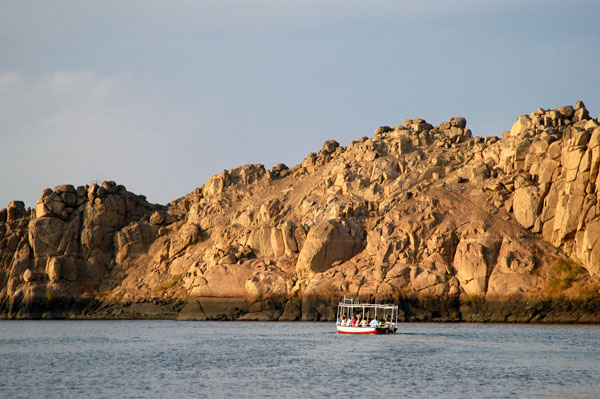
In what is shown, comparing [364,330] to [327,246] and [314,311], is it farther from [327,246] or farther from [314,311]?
[327,246]

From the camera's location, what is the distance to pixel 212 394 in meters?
41.2

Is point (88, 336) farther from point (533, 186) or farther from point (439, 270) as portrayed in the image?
point (533, 186)

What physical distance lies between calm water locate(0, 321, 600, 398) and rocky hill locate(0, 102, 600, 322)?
33.4ft

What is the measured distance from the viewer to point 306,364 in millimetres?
53906

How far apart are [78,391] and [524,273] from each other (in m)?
62.6

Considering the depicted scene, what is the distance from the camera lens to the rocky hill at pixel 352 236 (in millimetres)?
93250

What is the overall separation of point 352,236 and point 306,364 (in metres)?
52.3

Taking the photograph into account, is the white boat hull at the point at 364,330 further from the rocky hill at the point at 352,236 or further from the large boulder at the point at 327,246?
the large boulder at the point at 327,246

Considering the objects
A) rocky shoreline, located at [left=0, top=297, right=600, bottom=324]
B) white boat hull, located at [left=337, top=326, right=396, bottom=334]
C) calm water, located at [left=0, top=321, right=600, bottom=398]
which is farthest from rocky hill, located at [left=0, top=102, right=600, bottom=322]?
white boat hull, located at [left=337, top=326, right=396, bottom=334]

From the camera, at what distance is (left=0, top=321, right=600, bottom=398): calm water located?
4256cm

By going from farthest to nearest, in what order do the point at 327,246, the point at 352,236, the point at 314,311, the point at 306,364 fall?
the point at 352,236 → the point at 327,246 → the point at 314,311 → the point at 306,364

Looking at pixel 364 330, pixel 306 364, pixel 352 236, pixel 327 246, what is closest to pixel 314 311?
pixel 327 246

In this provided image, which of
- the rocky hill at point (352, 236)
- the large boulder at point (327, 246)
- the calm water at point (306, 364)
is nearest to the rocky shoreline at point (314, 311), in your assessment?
the rocky hill at point (352, 236)

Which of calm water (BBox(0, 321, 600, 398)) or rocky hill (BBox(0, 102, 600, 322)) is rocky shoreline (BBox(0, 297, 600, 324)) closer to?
rocky hill (BBox(0, 102, 600, 322))
